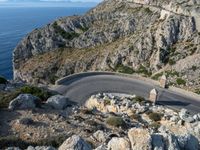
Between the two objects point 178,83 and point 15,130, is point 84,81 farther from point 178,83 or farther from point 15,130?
point 15,130

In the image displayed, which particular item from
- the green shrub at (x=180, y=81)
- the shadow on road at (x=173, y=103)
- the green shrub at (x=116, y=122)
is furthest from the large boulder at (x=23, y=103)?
the green shrub at (x=180, y=81)

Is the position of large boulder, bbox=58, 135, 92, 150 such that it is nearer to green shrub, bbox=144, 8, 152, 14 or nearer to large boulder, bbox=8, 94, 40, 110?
large boulder, bbox=8, 94, 40, 110

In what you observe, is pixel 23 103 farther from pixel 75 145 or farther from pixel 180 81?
pixel 180 81

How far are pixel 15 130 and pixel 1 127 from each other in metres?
1.05

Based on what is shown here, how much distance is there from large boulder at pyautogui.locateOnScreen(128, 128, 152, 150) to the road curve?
25685mm

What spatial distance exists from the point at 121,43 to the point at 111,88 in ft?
102

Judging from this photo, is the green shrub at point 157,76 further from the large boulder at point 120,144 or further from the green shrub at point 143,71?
the large boulder at point 120,144

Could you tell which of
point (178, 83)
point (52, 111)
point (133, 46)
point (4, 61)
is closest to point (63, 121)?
point (52, 111)

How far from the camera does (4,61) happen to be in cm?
12769

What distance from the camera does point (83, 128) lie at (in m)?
22.8

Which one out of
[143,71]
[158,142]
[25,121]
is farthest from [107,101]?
[143,71]

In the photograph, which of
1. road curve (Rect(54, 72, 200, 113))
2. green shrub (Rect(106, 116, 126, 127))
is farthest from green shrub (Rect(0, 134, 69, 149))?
road curve (Rect(54, 72, 200, 113))

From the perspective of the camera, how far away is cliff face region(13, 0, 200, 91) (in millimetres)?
65375

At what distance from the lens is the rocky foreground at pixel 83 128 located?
14.9 m
